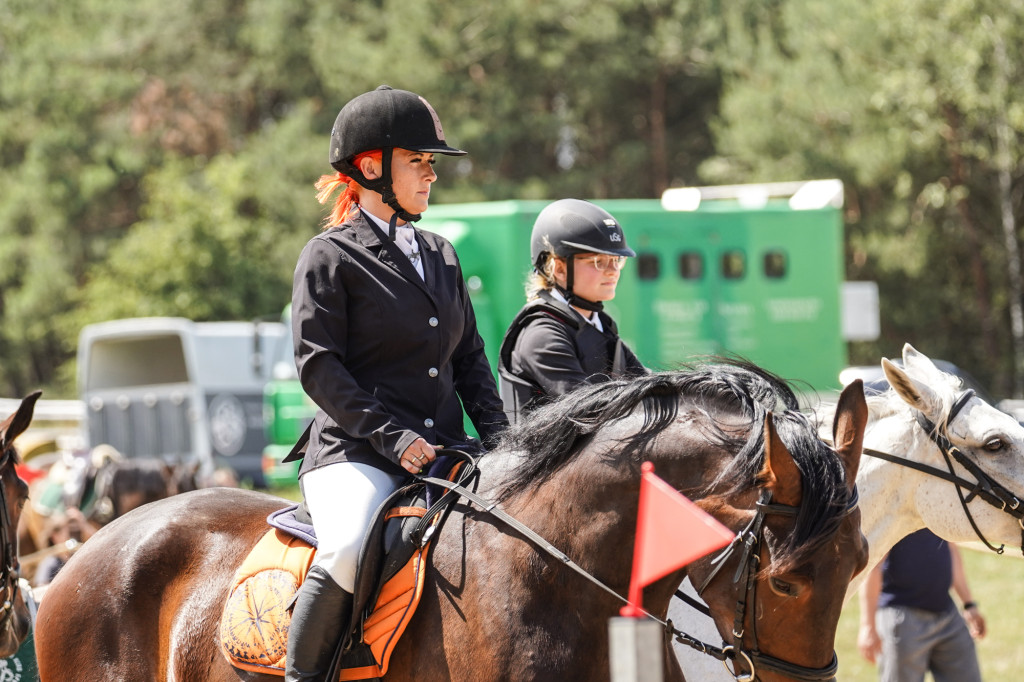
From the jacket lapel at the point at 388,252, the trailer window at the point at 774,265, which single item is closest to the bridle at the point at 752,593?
the jacket lapel at the point at 388,252

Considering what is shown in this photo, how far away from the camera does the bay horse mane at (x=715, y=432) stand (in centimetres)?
307

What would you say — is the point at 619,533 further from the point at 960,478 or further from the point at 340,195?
the point at 960,478

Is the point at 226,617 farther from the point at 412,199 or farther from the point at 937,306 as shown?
Answer: the point at 937,306

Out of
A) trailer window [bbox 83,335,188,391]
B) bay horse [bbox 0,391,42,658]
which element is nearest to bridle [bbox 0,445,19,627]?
bay horse [bbox 0,391,42,658]

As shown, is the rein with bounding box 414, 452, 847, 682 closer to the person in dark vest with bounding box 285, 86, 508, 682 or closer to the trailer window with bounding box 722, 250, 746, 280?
the person in dark vest with bounding box 285, 86, 508, 682

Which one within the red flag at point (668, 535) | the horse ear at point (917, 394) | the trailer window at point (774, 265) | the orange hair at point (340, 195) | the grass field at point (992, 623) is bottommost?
the grass field at point (992, 623)

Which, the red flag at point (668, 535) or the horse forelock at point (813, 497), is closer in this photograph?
the red flag at point (668, 535)

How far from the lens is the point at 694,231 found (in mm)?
14961

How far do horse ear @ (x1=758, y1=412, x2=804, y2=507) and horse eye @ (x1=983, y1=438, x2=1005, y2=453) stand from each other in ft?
7.04

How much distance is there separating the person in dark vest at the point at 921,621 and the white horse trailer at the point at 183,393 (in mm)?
14575

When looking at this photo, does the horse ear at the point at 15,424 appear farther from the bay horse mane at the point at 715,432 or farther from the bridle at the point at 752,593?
the bridle at the point at 752,593

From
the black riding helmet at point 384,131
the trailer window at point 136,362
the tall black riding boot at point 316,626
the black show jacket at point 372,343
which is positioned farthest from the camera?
the trailer window at point 136,362

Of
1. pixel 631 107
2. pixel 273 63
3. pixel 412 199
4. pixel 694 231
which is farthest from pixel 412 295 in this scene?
pixel 273 63

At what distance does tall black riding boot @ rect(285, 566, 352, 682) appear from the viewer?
3445 millimetres
